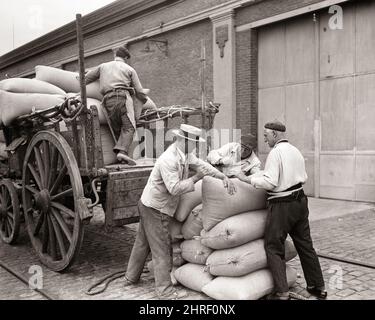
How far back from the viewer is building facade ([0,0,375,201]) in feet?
29.0

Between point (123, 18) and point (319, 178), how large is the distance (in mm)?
8315

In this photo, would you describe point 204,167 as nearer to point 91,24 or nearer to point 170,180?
point 170,180

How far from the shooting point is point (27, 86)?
5.88 m

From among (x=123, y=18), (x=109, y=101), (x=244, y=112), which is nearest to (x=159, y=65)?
(x=123, y=18)

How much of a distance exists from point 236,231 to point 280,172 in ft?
2.07

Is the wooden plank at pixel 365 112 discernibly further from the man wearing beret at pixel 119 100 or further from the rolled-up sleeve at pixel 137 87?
the man wearing beret at pixel 119 100

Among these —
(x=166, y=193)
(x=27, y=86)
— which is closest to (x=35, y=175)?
(x=27, y=86)

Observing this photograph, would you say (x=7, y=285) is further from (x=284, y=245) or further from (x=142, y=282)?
(x=284, y=245)

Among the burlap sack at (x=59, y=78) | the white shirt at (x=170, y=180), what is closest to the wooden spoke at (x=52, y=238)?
the white shirt at (x=170, y=180)

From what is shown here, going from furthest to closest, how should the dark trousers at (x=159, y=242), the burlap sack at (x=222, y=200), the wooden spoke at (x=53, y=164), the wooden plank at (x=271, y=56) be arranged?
1. the wooden plank at (x=271, y=56)
2. the wooden spoke at (x=53, y=164)
3. the dark trousers at (x=159, y=242)
4. the burlap sack at (x=222, y=200)

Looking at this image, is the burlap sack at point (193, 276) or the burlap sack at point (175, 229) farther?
the burlap sack at point (175, 229)

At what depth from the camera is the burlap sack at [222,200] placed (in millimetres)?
3994

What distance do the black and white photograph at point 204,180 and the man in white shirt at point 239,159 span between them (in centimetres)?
2

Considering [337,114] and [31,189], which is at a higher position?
[337,114]
